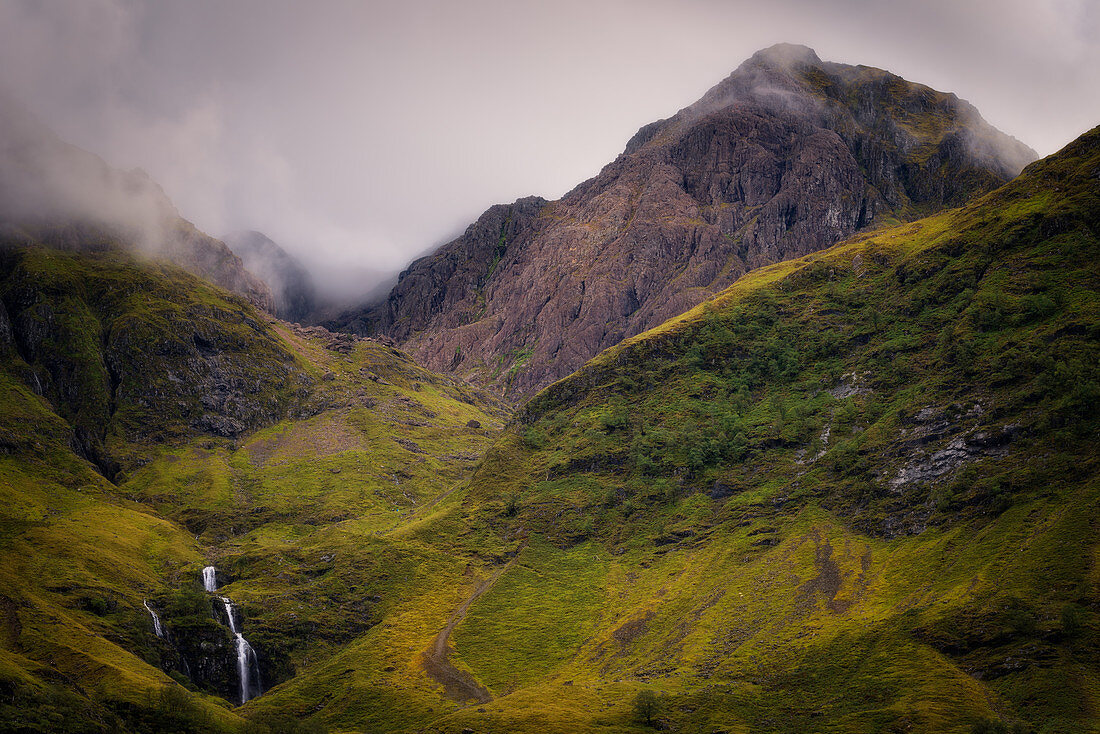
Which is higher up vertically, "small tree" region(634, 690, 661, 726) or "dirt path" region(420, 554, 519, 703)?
"dirt path" region(420, 554, 519, 703)

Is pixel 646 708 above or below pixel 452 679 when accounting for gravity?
below

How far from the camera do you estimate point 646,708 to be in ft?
470

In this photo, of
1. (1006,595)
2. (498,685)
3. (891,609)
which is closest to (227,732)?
(498,685)

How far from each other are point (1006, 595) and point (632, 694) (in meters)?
82.2

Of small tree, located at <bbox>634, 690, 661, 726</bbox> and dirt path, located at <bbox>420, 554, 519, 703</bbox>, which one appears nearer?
small tree, located at <bbox>634, 690, 661, 726</bbox>

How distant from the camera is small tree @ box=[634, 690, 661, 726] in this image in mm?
143375

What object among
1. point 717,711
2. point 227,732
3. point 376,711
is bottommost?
point 717,711

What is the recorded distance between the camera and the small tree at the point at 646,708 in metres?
143

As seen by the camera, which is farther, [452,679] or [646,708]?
[452,679]

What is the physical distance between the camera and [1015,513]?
16162 centimetres

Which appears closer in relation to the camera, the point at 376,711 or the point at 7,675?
the point at 7,675

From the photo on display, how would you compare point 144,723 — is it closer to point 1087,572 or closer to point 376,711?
point 376,711

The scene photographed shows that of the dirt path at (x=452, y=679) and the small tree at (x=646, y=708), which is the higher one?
the dirt path at (x=452, y=679)

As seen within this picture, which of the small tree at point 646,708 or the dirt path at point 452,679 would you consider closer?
the small tree at point 646,708
